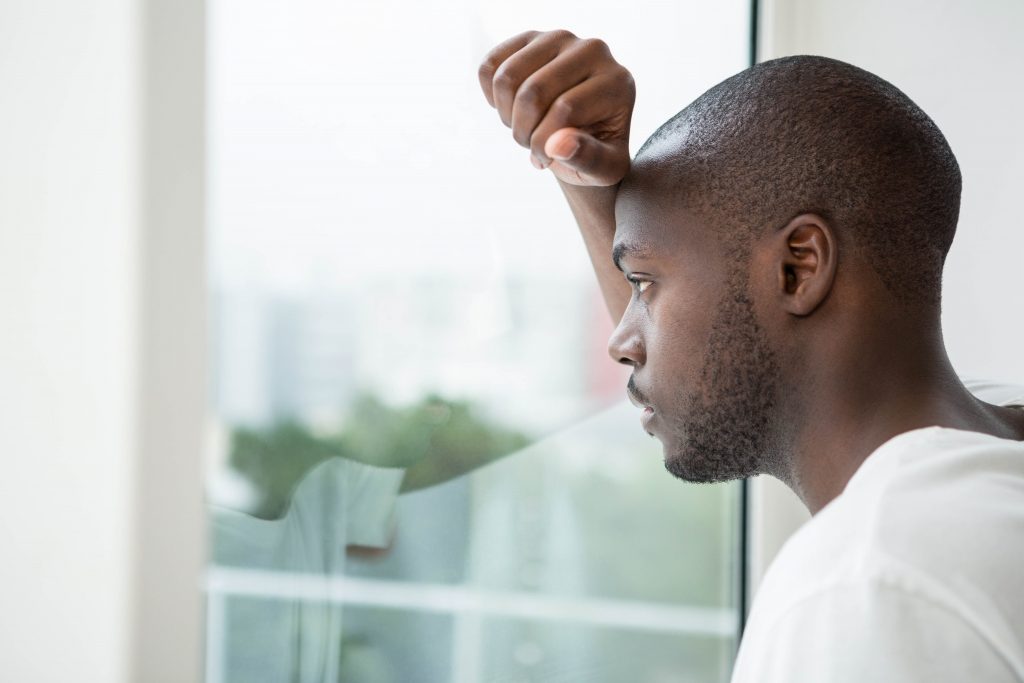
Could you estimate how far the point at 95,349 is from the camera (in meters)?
1.02

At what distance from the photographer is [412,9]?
1.26 m

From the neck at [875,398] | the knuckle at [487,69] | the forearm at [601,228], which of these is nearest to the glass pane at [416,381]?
the forearm at [601,228]

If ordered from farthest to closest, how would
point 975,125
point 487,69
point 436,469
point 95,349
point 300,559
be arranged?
point 975,125, point 436,469, point 300,559, point 95,349, point 487,69

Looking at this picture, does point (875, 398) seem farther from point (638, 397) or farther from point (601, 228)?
point (601, 228)

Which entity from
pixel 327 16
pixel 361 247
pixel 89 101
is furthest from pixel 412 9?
pixel 89 101

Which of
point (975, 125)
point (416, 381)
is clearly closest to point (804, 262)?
point (416, 381)

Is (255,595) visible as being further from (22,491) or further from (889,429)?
(889,429)

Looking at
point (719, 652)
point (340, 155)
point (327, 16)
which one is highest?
point (327, 16)

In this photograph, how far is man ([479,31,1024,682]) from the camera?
82 cm

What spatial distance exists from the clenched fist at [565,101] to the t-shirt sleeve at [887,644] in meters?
0.42

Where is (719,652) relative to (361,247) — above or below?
below

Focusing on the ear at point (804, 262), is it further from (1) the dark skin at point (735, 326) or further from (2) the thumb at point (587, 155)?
(2) the thumb at point (587, 155)

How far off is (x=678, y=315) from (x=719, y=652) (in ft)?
3.13

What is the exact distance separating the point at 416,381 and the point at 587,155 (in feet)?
1.82
